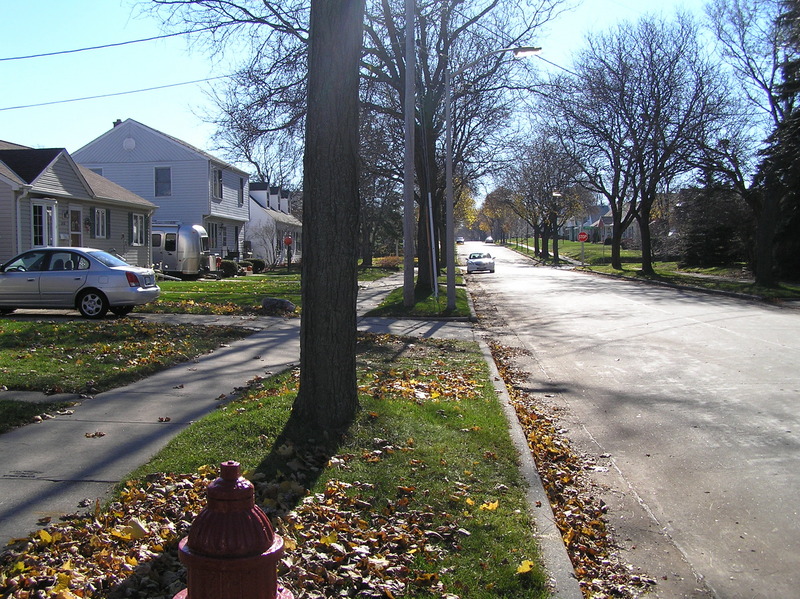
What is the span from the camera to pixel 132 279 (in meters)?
15.7

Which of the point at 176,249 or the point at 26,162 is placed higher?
the point at 26,162

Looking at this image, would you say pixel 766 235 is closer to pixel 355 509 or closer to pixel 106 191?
pixel 106 191

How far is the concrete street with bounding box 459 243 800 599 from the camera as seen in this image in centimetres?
458

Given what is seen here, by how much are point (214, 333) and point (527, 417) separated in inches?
295

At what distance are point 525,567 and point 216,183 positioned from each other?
3756cm

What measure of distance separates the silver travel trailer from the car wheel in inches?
702

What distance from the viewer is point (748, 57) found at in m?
30.7

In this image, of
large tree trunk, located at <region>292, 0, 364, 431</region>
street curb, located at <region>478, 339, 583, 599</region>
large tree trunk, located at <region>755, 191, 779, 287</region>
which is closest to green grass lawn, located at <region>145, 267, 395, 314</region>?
large tree trunk, located at <region>292, 0, 364, 431</region>

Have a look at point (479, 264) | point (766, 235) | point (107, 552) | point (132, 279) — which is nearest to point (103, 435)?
point (107, 552)

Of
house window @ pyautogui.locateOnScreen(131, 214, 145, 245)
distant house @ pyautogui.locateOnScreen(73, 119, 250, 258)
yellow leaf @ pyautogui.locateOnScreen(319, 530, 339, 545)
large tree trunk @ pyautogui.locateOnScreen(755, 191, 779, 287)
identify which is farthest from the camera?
distant house @ pyautogui.locateOnScreen(73, 119, 250, 258)

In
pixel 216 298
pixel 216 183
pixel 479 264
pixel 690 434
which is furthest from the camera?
pixel 479 264

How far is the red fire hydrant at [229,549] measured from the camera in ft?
7.91

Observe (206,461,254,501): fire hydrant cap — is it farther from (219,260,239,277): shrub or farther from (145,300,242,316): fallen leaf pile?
(219,260,239,277): shrub

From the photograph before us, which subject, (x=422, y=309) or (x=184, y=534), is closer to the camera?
(x=184, y=534)
